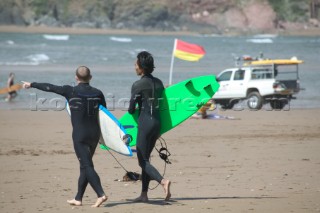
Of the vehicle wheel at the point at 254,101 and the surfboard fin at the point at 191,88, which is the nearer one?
the surfboard fin at the point at 191,88

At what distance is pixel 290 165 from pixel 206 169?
1.24m

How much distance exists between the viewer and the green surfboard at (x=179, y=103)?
912cm

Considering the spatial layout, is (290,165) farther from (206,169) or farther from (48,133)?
(48,133)

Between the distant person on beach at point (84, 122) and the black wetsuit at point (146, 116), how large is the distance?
430mm

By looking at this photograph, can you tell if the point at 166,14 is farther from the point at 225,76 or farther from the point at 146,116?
the point at 146,116

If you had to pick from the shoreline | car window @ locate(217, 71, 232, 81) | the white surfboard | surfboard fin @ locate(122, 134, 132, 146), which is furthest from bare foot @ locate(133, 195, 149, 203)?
the shoreline

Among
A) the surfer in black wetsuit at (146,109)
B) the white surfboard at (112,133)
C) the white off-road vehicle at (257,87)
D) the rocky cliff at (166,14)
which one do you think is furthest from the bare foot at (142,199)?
the rocky cliff at (166,14)

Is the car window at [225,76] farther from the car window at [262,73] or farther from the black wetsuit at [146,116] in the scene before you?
the black wetsuit at [146,116]

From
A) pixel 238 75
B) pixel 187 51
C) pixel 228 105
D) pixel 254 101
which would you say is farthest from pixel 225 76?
pixel 187 51

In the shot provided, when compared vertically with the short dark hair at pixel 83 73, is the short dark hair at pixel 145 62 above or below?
above

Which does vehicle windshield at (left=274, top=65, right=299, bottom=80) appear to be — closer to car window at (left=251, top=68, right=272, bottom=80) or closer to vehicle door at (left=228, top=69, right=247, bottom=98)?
car window at (left=251, top=68, right=272, bottom=80)

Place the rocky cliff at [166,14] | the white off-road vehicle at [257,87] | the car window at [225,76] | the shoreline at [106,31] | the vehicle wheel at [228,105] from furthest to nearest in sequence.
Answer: the rocky cliff at [166,14] < the shoreline at [106,31] < the car window at [225,76] < the vehicle wheel at [228,105] < the white off-road vehicle at [257,87]

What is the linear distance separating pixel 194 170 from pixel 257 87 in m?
13.4

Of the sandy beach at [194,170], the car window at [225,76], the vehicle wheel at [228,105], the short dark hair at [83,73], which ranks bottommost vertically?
the vehicle wheel at [228,105]
